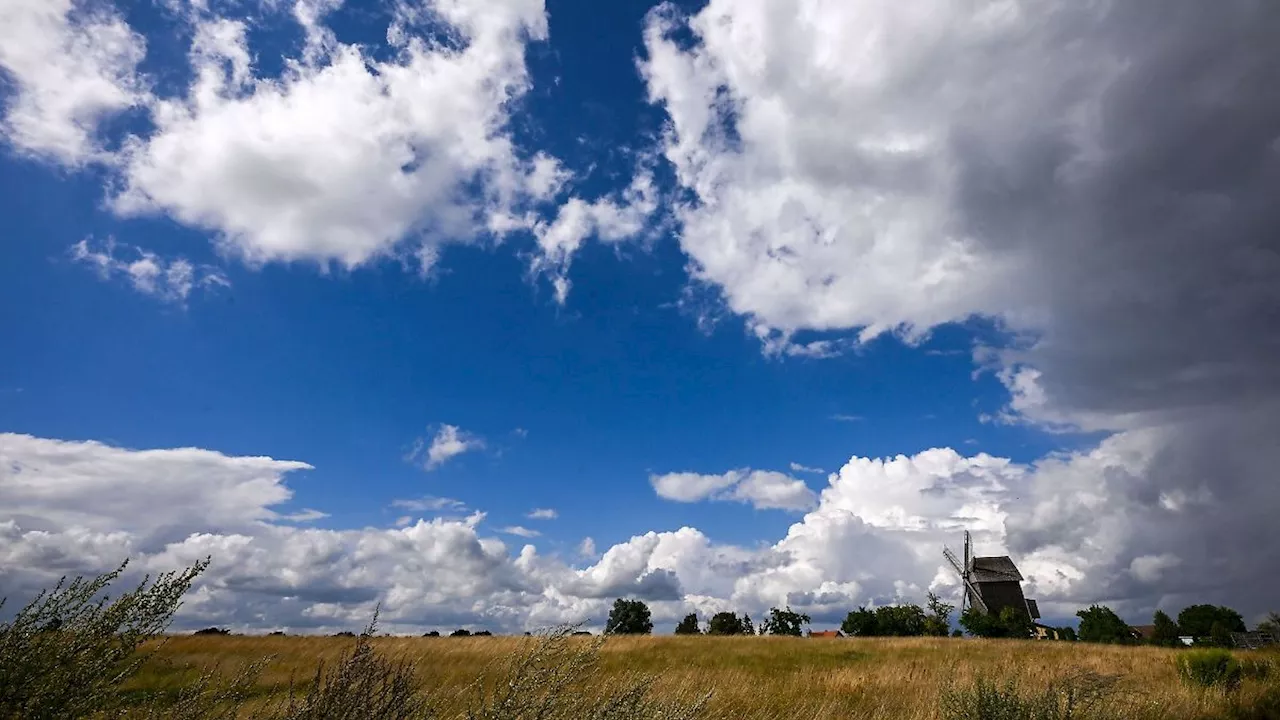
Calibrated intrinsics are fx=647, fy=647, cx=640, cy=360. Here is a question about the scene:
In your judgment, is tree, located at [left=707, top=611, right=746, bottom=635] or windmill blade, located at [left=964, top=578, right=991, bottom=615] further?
windmill blade, located at [left=964, top=578, right=991, bottom=615]

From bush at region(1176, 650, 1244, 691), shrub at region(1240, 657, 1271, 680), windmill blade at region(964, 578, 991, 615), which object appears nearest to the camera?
bush at region(1176, 650, 1244, 691)

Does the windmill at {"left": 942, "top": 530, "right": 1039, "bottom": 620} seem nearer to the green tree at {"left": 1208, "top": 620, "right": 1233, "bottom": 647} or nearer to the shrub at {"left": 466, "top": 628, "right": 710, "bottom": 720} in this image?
the green tree at {"left": 1208, "top": 620, "right": 1233, "bottom": 647}

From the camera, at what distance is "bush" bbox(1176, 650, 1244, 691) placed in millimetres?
17992

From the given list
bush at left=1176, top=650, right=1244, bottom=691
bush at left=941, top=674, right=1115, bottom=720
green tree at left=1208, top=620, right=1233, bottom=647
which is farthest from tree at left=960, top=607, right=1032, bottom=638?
bush at left=941, top=674, right=1115, bottom=720

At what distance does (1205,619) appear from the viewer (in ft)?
299

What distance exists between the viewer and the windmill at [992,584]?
80.2 m

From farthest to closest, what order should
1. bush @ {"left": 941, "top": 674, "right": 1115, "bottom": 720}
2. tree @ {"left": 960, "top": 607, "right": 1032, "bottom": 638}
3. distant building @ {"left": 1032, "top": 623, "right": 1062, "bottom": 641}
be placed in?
distant building @ {"left": 1032, "top": 623, "right": 1062, "bottom": 641}
tree @ {"left": 960, "top": 607, "right": 1032, "bottom": 638}
bush @ {"left": 941, "top": 674, "right": 1115, "bottom": 720}

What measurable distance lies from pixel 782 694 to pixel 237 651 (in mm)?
18447

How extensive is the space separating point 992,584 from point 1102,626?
45.5 ft

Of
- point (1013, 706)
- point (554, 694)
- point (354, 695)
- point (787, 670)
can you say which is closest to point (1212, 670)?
point (787, 670)

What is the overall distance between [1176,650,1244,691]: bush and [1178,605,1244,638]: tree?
93.4m

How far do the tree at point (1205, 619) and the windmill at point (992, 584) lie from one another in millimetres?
24438

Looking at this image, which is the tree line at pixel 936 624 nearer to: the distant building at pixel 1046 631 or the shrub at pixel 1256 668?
the distant building at pixel 1046 631

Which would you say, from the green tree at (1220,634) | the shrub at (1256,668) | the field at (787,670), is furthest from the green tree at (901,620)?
the shrub at (1256,668)
